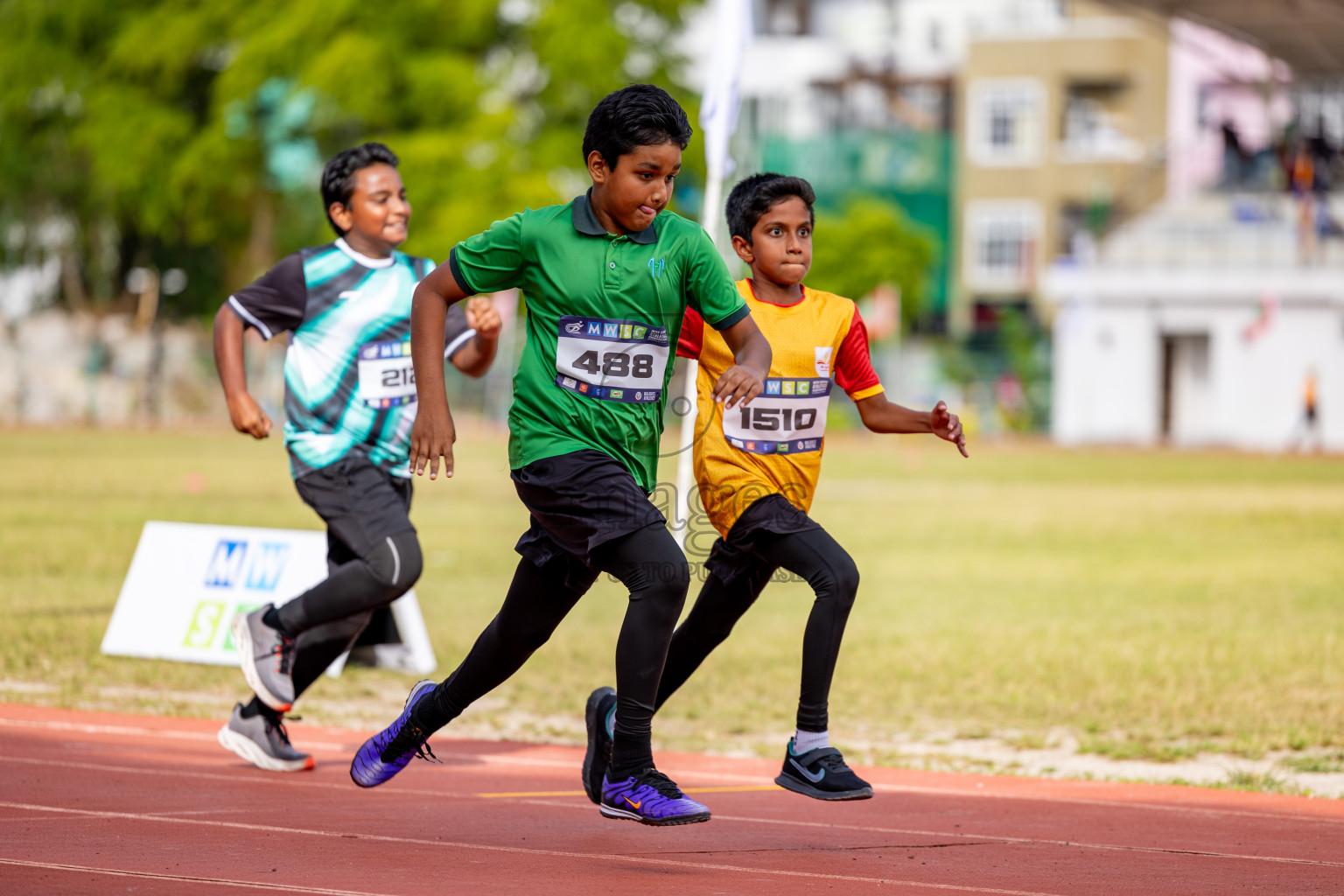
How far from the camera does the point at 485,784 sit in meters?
5.97

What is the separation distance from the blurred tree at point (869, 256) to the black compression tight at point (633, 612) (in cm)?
4475

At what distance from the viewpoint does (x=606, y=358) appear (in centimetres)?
456

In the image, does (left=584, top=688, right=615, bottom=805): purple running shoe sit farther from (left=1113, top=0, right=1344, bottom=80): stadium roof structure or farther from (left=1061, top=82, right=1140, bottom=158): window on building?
(left=1061, top=82, right=1140, bottom=158): window on building

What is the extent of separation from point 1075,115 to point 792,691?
170 ft

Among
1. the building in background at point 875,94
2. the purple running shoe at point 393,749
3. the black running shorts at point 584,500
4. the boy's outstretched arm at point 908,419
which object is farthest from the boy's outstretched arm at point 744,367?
the building in background at point 875,94

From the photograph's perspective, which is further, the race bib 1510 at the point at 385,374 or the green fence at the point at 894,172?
the green fence at the point at 894,172

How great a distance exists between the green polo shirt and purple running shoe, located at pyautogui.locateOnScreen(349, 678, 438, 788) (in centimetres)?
88

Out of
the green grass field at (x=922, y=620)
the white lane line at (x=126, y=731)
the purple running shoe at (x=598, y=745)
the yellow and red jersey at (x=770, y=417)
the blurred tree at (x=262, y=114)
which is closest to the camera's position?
the purple running shoe at (x=598, y=745)

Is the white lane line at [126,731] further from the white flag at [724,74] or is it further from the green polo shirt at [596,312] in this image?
the white flag at [724,74]

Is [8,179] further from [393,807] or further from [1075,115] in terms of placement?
[393,807]

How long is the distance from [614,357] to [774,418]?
86 centimetres

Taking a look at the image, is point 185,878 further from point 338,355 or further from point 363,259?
point 363,259

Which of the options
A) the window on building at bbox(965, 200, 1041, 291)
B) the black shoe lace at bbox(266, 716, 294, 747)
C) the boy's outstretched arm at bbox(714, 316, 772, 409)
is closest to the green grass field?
the black shoe lace at bbox(266, 716, 294, 747)

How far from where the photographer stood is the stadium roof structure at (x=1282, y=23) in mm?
38000
